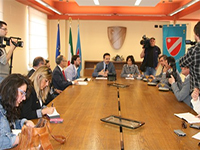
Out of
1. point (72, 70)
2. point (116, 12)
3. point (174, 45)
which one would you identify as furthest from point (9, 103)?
point (174, 45)

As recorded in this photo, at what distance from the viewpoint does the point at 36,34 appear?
23.0 ft

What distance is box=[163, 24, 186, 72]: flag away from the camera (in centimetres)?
812

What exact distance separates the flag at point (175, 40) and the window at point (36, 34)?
3916mm

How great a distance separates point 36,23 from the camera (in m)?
7.03

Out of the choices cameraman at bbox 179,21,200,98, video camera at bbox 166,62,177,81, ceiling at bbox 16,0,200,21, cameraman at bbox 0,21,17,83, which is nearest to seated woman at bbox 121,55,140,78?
video camera at bbox 166,62,177,81

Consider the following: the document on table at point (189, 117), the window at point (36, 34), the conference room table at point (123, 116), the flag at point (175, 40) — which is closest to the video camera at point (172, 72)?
the conference room table at point (123, 116)

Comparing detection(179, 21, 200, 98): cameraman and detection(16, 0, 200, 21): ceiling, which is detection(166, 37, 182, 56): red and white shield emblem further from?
detection(179, 21, 200, 98): cameraman

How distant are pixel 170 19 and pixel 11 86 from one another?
7499 mm

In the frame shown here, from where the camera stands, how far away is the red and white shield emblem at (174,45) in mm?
8172

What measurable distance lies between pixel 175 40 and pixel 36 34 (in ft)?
14.6

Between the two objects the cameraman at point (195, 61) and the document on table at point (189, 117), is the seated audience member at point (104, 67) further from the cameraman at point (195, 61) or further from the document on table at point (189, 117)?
the document on table at point (189, 117)

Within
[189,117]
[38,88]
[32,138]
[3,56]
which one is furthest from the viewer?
[3,56]

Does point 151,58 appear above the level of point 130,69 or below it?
above

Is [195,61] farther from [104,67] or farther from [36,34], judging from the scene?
[36,34]
